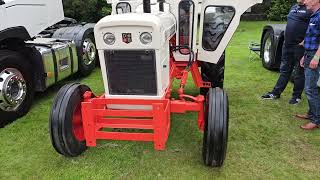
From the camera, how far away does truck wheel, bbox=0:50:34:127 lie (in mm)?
5727

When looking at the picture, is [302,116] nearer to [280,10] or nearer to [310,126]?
[310,126]

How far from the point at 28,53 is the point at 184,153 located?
10.9ft

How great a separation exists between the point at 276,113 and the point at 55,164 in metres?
3.54

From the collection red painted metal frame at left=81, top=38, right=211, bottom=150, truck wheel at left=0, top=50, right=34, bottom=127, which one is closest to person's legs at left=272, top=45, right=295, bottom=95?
red painted metal frame at left=81, top=38, right=211, bottom=150

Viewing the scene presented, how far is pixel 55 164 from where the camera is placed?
4.60 meters

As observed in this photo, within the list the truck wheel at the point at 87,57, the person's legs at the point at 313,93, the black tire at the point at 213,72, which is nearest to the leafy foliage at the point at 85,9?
the truck wheel at the point at 87,57

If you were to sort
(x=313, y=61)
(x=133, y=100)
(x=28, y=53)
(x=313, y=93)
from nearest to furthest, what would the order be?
(x=133, y=100) < (x=313, y=61) < (x=313, y=93) < (x=28, y=53)

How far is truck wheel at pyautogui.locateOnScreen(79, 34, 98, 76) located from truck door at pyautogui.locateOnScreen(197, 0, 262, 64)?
10.4 ft

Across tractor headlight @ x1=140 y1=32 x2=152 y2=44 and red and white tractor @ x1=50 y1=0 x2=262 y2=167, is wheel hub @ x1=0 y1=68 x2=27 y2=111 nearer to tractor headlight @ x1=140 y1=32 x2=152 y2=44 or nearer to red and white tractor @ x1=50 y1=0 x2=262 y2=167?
red and white tractor @ x1=50 y1=0 x2=262 y2=167

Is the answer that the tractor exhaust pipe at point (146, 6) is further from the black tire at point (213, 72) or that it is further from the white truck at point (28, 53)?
the white truck at point (28, 53)

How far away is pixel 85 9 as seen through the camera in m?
15.3

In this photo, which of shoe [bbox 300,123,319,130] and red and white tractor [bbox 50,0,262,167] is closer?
red and white tractor [bbox 50,0,262,167]

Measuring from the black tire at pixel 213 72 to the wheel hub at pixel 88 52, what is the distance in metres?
3.04

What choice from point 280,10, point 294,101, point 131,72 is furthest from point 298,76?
point 280,10
